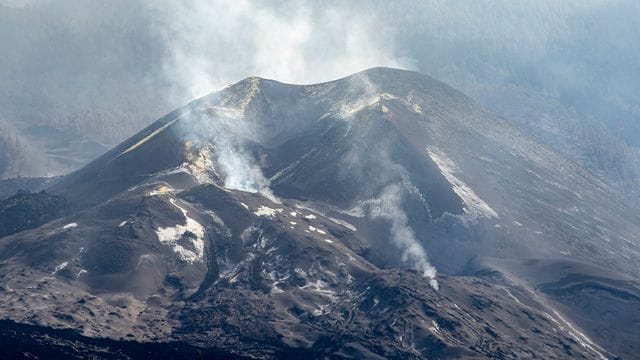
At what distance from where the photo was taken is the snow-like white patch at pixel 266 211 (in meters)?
176

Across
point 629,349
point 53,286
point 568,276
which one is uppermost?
point 53,286

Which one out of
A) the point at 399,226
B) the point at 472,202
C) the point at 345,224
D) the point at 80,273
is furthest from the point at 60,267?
the point at 472,202

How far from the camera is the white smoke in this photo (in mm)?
177625

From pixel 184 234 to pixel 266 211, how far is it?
22124mm

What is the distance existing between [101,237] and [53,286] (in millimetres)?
18952

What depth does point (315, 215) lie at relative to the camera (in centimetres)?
18400

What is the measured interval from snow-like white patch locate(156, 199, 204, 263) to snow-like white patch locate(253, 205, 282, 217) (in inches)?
574

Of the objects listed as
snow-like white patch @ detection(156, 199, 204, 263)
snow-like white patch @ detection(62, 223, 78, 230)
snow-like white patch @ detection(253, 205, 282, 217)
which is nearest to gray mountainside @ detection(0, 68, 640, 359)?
snow-like white patch @ detection(62, 223, 78, 230)

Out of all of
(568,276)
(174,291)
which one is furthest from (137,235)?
(568,276)

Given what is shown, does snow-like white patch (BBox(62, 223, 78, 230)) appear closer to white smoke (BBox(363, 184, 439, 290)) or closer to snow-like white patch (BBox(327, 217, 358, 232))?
snow-like white patch (BBox(327, 217, 358, 232))

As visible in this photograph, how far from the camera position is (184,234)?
165m

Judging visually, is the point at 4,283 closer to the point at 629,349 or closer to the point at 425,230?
the point at 425,230

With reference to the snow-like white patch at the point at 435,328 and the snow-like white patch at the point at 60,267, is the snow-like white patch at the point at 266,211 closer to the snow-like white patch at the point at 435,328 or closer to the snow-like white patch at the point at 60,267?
the snow-like white patch at the point at 60,267

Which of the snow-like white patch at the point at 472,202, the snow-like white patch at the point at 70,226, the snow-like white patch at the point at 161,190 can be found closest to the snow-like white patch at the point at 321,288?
the snow-like white patch at the point at 161,190
